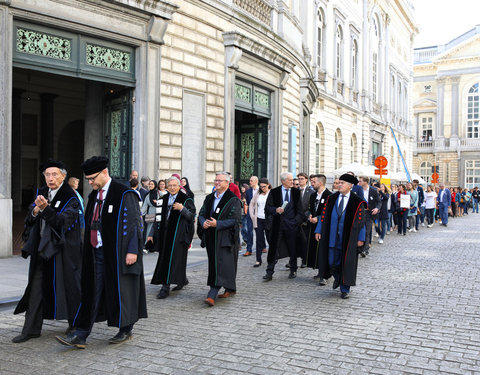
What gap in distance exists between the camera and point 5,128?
10.0 m

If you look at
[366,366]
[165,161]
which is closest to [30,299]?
[366,366]

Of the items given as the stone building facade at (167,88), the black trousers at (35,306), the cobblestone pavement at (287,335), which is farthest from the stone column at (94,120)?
the black trousers at (35,306)

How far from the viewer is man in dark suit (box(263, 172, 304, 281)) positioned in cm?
924

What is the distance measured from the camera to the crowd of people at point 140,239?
5.21 metres

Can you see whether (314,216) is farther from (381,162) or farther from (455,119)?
(455,119)

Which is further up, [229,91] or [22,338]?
[229,91]

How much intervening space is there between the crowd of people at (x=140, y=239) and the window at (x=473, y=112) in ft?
172

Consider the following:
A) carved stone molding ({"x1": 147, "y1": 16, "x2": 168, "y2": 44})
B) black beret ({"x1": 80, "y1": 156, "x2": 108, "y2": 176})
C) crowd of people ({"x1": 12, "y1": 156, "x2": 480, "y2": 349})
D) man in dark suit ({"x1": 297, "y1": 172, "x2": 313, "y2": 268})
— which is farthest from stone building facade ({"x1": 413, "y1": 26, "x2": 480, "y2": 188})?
black beret ({"x1": 80, "y1": 156, "x2": 108, "y2": 176})

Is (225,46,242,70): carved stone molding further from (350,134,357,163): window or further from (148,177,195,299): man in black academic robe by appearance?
(350,134,357,163): window

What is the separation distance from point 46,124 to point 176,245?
16070 mm

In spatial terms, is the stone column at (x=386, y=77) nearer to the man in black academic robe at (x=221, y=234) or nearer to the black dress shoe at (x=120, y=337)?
the man in black academic robe at (x=221, y=234)

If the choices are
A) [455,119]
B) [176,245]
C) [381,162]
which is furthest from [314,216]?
[455,119]

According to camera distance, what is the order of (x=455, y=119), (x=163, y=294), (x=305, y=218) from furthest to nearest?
(x=455, y=119) < (x=305, y=218) < (x=163, y=294)

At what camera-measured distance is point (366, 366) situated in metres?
4.66
